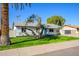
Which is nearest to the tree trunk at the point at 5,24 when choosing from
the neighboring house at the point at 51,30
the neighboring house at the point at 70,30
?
the neighboring house at the point at 51,30

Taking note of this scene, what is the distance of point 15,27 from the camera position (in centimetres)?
3719

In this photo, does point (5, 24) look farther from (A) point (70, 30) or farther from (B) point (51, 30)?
(A) point (70, 30)

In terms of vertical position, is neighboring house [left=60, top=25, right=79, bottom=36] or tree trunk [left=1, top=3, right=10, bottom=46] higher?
tree trunk [left=1, top=3, right=10, bottom=46]

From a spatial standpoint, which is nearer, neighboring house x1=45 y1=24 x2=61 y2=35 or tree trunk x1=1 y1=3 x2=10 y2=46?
tree trunk x1=1 y1=3 x2=10 y2=46

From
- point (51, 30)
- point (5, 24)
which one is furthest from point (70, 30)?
point (5, 24)

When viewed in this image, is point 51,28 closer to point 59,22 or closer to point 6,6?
point 59,22

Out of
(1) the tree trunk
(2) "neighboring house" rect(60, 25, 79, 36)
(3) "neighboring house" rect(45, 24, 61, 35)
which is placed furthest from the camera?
(2) "neighboring house" rect(60, 25, 79, 36)

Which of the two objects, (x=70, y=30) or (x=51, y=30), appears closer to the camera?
(x=51, y=30)

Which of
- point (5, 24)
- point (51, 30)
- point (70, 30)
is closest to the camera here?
point (5, 24)

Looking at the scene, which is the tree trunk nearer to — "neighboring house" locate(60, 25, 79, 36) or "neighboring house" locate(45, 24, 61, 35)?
"neighboring house" locate(45, 24, 61, 35)

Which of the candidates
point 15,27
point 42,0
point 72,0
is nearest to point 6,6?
point 42,0

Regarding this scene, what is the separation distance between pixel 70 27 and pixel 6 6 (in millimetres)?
35011

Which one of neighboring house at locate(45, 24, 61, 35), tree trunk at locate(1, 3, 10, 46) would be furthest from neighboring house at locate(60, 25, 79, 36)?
tree trunk at locate(1, 3, 10, 46)

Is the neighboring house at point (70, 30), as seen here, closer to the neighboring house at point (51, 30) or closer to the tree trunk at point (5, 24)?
the neighboring house at point (51, 30)
